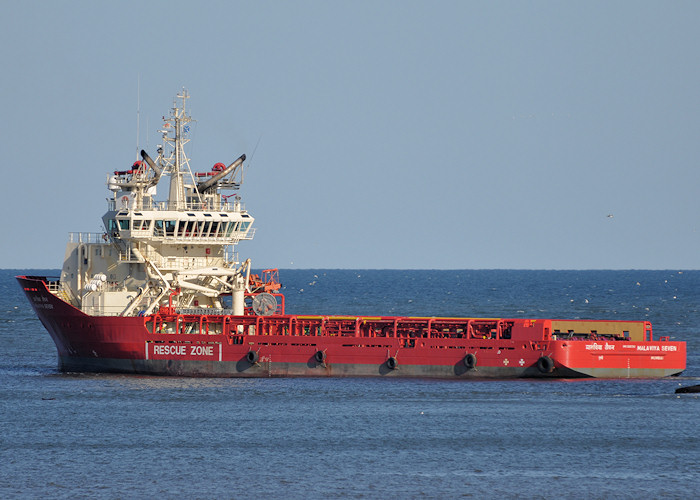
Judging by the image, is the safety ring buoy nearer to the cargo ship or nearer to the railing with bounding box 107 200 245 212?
the cargo ship

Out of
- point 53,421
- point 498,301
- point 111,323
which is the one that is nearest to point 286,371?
point 111,323

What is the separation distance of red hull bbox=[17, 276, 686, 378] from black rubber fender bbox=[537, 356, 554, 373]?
43 millimetres

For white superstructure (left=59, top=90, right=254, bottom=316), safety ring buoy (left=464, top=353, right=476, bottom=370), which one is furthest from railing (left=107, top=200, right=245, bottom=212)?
safety ring buoy (left=464, top=353, right=476, bottom=370)

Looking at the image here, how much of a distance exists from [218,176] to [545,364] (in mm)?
18604

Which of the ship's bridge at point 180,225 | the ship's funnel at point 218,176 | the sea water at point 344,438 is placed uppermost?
the ship's funnel at point 218,176

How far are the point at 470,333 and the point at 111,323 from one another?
16.5 metres

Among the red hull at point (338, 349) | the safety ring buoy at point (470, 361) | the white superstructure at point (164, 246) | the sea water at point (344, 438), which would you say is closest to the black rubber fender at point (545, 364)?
the red hull at point (338, 349)

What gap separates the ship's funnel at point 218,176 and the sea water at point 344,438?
10167 millimetres

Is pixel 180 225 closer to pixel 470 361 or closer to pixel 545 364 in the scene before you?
pixel 470 361

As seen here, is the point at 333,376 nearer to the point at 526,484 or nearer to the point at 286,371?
the point at 286,371

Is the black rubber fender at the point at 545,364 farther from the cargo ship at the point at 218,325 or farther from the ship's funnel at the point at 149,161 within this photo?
the ship's funnel at the point at 149,161

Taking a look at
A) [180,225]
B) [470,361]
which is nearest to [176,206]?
[180,225]

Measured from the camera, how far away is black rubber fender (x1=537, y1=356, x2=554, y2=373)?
46.1 m

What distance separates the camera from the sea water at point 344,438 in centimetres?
2984
